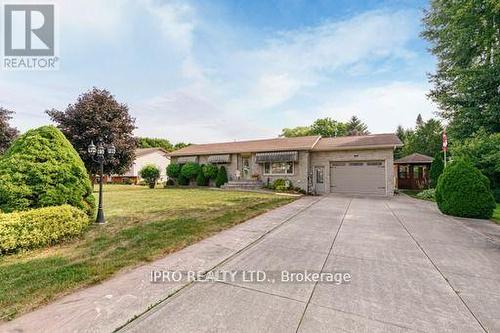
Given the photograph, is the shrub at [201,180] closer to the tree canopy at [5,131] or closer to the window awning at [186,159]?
the window awning at [186,159]

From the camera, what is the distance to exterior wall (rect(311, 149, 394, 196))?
52.3 feet

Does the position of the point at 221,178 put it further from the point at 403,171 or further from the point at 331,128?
the point at 331,128

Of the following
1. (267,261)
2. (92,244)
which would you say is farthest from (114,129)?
(267,261)

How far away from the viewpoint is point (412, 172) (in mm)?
22531

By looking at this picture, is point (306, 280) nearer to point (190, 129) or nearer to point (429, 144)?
point (190, 129)

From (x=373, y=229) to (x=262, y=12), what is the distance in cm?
931

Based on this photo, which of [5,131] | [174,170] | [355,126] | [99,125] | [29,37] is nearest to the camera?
[29,37]

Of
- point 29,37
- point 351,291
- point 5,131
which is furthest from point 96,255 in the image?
point 5,131

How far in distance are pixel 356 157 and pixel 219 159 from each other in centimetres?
1123

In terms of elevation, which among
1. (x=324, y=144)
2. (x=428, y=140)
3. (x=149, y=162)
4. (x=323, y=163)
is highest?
(x=428, y=140)

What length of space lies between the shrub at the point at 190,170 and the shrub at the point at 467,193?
18.0 metres

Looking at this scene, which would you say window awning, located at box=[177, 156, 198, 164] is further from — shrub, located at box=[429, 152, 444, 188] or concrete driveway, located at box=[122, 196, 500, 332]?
shrub, located at box=[429, 152, 444, 188]

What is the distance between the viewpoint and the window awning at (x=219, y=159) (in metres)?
21.2

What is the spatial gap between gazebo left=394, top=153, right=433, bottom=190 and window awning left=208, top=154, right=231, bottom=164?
1498 cm
